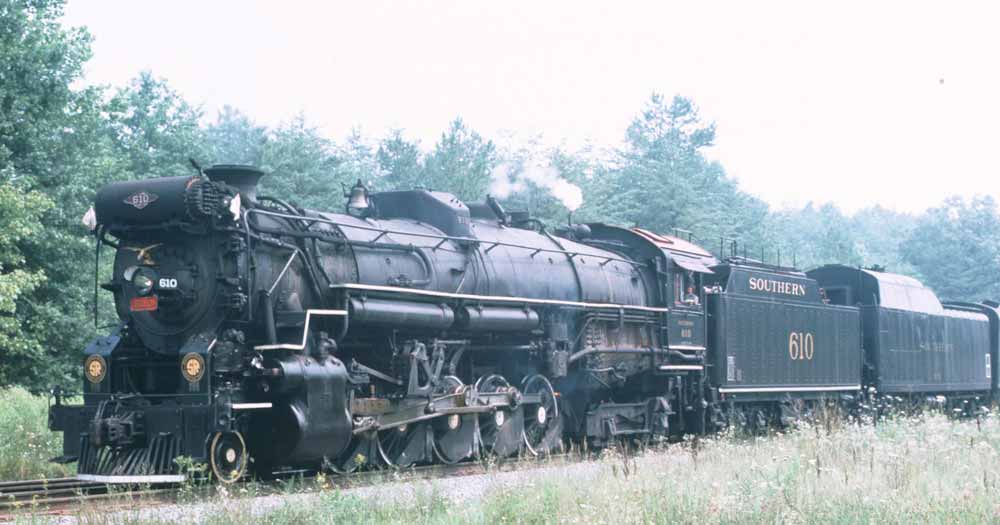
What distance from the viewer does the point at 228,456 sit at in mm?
11586

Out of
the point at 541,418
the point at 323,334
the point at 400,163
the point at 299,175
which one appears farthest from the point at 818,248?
the point at 323,334

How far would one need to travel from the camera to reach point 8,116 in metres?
26.9

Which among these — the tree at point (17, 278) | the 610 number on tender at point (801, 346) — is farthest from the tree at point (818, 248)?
the tree at point (17, 278)

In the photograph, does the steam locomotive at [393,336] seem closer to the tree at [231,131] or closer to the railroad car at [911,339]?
the railroad car at [911,339]

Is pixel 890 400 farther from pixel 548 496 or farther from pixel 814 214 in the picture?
pixel 814 214

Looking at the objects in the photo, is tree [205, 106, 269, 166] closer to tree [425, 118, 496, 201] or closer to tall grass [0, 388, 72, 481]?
A: tree [425, 118, 496, 201]

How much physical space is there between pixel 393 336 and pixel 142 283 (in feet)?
10.4

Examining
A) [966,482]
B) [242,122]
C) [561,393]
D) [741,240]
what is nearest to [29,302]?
[561,393]

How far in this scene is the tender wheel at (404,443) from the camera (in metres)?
13.7

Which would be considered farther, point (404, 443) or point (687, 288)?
point (687, 288)

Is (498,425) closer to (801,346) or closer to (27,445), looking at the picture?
(27,445)

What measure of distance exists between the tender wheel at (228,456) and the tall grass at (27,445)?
279 centimetres

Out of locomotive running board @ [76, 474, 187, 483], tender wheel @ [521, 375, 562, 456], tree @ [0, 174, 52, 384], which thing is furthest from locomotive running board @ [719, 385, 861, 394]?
tree @ [0, 174, 52, 384]

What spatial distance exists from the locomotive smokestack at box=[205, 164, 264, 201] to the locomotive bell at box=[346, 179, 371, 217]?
2.23 m
